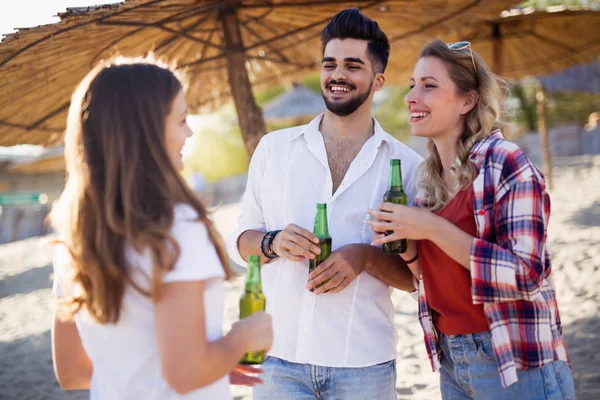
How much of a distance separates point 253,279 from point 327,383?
82 centimetres

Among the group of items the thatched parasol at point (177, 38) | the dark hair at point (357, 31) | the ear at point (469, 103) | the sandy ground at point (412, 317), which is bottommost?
the sandy ground at point (412, 317)

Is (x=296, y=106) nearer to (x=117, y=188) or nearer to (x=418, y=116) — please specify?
(x=418, y=116)

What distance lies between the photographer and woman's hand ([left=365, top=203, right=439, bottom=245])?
7.04 feet

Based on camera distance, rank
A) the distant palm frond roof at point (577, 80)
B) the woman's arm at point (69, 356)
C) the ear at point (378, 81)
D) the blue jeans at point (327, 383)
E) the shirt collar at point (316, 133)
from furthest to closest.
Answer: the distant palm frond roof at point (577, 80) < the ear at point (378, 81) < the shirt collar at point (316, 133) < the blue jeans at point (327, 383) < the woman's arm at point (69, 356)

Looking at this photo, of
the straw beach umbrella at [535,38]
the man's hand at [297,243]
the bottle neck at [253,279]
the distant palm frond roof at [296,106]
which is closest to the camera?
the bottle neck at [253,279]

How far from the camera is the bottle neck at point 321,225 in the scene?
2.55 meters

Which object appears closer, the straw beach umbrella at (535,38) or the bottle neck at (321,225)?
the bottle neck at (321,225)

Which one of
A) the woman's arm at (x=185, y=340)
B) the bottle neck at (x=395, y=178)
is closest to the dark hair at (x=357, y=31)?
the bottle neck at (x=395, y=178)

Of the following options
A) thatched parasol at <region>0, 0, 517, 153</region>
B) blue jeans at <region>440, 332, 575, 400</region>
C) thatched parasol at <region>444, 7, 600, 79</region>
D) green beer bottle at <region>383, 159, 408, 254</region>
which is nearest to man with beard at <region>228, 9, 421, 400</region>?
green beer bottle at <region>383, 159, 408, 254</region>

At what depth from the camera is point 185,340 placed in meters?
1.46

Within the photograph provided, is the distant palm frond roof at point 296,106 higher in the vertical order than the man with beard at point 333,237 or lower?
higher

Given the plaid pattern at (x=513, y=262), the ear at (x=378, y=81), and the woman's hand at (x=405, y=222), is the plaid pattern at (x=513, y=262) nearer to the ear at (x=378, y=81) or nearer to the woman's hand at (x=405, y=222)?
the woman's hand at (x=405, y=222)

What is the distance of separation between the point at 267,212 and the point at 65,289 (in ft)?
4.14

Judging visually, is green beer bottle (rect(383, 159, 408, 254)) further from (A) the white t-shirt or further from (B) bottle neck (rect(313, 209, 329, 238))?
(A) the white t-shirt
